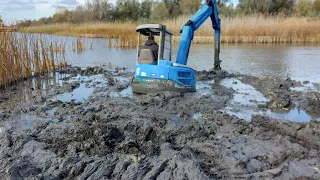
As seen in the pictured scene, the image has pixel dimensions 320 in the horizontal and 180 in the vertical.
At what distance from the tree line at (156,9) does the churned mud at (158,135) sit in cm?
3058

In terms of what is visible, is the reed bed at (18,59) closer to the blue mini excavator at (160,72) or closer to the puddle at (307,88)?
the blue mini excavator at (160,72)

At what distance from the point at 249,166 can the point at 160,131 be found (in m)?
1.70

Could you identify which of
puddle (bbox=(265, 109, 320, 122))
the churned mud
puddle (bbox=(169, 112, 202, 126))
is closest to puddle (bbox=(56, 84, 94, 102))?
the churned mud

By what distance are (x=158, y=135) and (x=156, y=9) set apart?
3933 cm

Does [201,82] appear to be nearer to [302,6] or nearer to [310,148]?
[310,148]

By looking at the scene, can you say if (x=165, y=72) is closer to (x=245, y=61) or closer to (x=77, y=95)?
(x=77, y=95)

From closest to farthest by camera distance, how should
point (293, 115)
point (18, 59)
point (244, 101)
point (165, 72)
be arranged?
point (293, 115) < point (165, 72) < point (244, 101) < point (18, 59)

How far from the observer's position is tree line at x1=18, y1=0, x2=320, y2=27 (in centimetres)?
3866

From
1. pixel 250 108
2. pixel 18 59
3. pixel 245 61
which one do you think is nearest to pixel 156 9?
pixel 245 61

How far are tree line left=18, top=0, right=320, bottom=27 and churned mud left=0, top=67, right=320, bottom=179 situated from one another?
3058 cm

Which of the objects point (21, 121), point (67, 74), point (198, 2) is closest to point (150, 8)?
point (198, 2)

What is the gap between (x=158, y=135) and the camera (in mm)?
5238

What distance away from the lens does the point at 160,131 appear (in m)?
5.35

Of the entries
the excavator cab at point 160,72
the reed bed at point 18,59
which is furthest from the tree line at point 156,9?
the excavator cab at point 160,72
